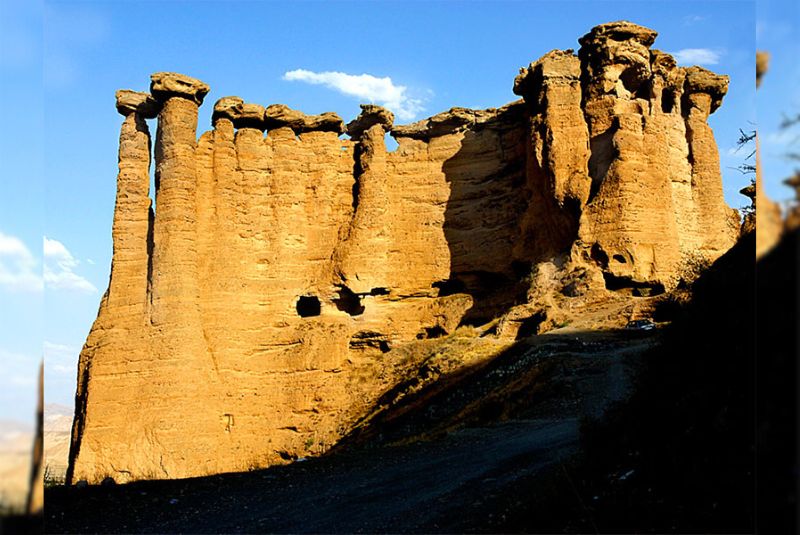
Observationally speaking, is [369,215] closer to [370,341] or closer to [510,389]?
[370,341]

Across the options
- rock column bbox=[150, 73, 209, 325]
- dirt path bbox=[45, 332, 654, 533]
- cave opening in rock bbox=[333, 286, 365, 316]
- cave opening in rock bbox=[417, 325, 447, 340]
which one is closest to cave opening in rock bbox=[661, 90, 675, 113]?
cave opening in rock bbox=[417, 325, 447, 340]

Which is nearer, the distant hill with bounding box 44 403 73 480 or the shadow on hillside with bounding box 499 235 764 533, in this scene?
the shadow on hillside with bounding box 499 235 764 533

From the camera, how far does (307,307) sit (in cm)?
3350

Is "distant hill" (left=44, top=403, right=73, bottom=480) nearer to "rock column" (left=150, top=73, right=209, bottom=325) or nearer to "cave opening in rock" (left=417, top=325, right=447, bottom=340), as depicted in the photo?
"rock column" (left=150, top=73, right=209, bottom=325)

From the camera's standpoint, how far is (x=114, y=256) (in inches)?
1232

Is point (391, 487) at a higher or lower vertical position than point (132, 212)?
lower

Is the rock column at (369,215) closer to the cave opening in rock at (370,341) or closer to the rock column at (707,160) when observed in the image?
the cave opening in rock at (370,341)

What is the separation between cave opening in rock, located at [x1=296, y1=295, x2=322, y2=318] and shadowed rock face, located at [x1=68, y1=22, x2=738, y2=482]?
0.06 metres

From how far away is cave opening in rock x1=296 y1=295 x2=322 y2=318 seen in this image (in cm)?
3322

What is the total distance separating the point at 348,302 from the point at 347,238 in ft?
7.94

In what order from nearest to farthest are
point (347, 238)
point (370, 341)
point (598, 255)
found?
point (598, 255), point (370, 341), point (347, 238)

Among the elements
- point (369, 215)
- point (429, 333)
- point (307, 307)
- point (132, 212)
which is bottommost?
point (429, 333)

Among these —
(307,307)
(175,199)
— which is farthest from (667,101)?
(175,199)

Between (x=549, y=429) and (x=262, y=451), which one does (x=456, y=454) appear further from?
(x=262, y=451)
